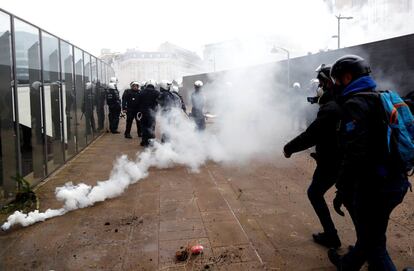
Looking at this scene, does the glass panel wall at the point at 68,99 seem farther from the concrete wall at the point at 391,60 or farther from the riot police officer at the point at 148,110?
the concrete wall at the point at 391,60

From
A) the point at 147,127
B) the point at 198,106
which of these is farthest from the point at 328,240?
the point at 147,127

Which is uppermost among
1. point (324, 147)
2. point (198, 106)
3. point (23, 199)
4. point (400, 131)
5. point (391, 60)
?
point (391, 60)

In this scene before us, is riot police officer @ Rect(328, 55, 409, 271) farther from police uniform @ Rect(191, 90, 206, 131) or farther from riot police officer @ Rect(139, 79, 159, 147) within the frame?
riot police officer @ Rect(139, 79, 159, 147)

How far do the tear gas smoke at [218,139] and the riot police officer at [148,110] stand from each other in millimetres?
293

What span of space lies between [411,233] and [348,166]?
7.20 feet

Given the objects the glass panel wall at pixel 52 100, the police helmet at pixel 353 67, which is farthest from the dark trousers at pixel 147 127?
the police helmet at pixel 353 67

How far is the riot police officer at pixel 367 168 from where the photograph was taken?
105 inches

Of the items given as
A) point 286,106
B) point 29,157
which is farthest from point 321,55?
point 29,157

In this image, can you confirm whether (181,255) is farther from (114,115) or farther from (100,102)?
(114,115)

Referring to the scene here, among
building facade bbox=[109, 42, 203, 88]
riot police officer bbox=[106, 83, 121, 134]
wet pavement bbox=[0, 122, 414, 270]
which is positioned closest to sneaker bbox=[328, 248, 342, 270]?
wet pavement bbox=[0, 122, 414, 270]

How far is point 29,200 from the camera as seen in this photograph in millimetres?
5473

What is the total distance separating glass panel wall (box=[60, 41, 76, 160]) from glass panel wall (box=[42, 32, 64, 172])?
41 centimetres

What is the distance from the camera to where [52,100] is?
733 centimetres

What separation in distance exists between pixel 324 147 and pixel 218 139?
702 cm
